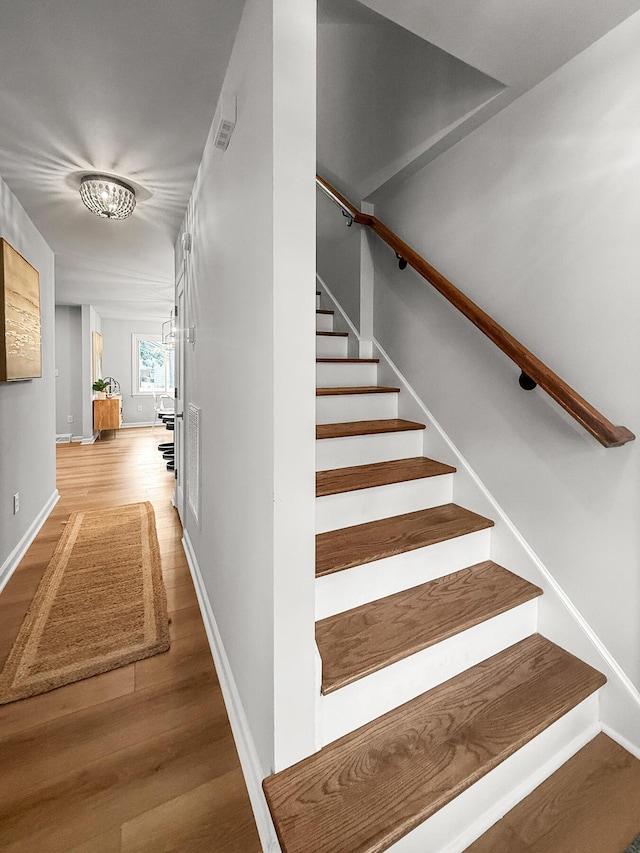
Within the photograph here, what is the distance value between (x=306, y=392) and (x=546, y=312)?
1.05m

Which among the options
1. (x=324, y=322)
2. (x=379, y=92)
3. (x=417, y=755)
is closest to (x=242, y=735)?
(x=417, y=755)

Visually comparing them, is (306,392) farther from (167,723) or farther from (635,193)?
(167,723)

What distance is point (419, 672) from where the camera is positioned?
1286 mm

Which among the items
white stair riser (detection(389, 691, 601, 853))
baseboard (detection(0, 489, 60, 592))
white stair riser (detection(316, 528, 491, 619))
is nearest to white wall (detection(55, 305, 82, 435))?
baseboard (detection(0, 489, 60, 592))

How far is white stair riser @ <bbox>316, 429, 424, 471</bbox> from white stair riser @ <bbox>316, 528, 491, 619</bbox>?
0.52m

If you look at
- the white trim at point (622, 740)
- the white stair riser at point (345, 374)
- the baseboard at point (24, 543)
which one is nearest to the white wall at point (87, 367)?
the baseboard at point (24, 543)

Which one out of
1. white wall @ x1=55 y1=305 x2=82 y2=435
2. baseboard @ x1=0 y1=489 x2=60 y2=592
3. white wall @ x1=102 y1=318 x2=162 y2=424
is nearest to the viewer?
baseboard @ x1=0 y1=489 x2=60 y2=592

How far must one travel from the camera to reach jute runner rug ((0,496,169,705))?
5.54 ft

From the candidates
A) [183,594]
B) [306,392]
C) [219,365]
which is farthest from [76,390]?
[306,392]

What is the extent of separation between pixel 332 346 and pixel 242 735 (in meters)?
1.98

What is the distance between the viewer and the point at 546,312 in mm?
1510

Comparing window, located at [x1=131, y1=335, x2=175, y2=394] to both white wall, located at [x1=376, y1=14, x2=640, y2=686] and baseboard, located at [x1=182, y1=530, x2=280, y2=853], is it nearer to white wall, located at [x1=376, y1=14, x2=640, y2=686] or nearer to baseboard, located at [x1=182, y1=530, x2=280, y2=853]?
baseboard, located at [x1=182, y1=530, x2=280, y2=853]

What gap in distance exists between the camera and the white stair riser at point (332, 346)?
2.54 meters

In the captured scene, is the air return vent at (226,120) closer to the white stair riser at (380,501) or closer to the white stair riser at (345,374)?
the white stair riser at (345,374)
